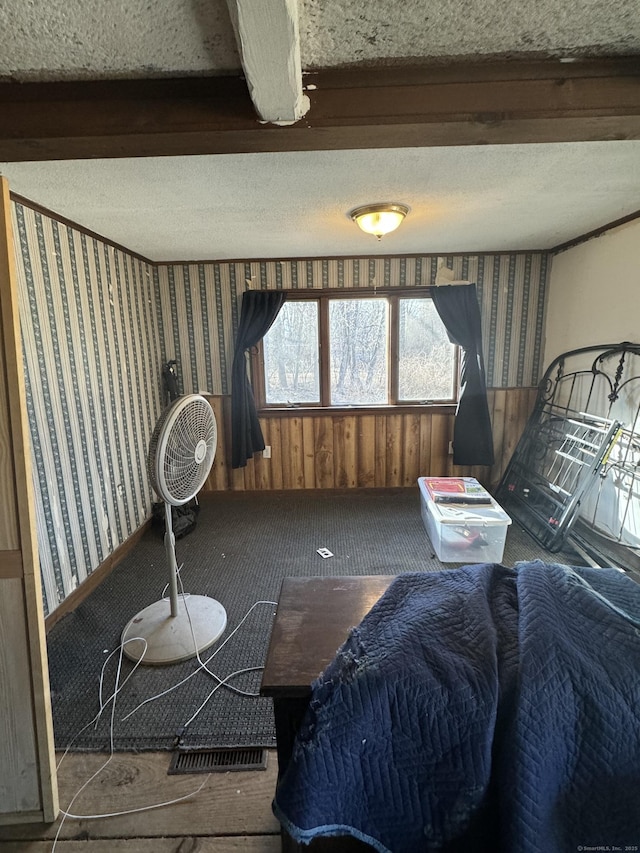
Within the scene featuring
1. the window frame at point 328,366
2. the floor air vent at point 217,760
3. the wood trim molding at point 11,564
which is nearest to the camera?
the wood trim molding at point 11,564

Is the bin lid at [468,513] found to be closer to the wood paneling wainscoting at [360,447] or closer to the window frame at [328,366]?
the wood paneling wainscoting at [360,447]

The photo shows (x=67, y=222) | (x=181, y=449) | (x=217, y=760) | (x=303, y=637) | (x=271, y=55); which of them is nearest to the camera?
(x=271, y=55)

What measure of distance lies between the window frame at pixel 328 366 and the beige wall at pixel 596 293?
0.87 m

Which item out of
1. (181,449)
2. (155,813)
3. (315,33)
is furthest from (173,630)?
(315,33)

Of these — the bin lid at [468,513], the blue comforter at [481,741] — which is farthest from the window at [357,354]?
the blue comforter at [481,741]

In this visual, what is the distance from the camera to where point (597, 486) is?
119 inches

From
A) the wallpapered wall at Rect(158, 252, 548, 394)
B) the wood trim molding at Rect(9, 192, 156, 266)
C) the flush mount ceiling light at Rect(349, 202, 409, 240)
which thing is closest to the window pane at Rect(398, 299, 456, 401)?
the wallpapered wall at Rect(158, 252, 548, 394)

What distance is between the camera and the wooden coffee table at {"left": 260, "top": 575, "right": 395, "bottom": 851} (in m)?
0.94

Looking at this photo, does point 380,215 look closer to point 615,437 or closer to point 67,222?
point 67,222

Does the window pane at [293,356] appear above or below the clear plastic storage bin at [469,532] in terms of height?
above

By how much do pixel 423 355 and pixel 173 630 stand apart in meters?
2.98

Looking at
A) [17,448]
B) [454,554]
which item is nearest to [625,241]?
[454,554]

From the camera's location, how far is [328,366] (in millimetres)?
3850

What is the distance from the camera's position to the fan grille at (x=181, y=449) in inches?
70.6
